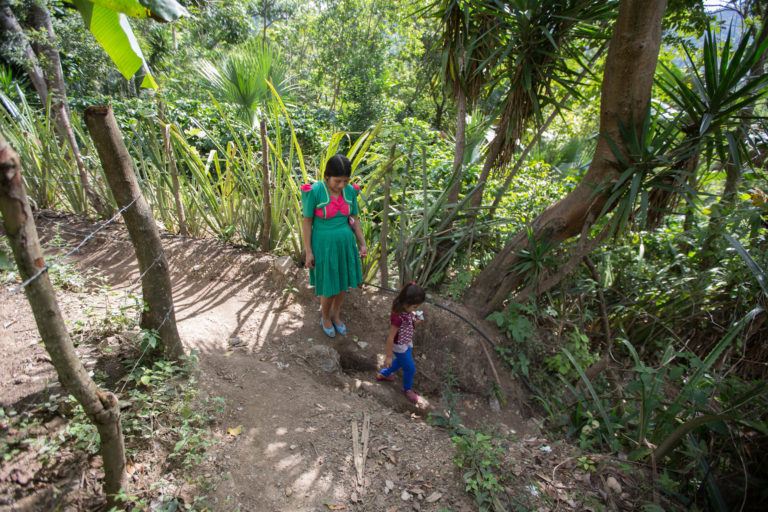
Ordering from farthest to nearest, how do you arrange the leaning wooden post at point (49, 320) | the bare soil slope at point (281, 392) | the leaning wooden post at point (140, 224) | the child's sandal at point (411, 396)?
the child's sandal at point (411, 396), the bare soil slope at point (281, 392), the leaning wooden post at point (140, 224), the leaning wooden post at point (49, 320)

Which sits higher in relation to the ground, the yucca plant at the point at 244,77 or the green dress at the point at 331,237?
the yucca plant at the point at 244,77

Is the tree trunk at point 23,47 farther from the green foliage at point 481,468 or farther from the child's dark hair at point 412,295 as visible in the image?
the green foliage at point 481,468

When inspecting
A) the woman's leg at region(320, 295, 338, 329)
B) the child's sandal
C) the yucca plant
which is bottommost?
the child's sandal

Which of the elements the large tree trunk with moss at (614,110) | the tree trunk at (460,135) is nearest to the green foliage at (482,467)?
the large tree trunk with moss at (614,110)

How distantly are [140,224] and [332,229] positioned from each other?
3.96 feet

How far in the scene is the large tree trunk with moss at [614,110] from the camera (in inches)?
98.0

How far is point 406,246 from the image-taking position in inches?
144

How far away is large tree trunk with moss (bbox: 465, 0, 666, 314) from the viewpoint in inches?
98.0

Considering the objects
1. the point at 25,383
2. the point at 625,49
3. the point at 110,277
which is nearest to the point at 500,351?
the point at 625,49

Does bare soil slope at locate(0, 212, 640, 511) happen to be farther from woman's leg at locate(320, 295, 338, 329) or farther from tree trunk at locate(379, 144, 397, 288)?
tree trunk at locate(379, 144, 397, 288)

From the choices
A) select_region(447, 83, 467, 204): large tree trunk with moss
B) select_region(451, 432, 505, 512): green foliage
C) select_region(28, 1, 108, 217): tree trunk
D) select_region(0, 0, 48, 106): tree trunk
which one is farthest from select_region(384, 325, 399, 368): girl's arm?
select_region(0, 0, 48, 106): tree trunk

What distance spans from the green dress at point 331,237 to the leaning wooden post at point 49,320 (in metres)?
1.55

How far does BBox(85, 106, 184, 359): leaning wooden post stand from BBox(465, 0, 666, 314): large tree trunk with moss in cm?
264

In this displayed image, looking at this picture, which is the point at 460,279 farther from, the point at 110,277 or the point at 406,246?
the point at 110,277
